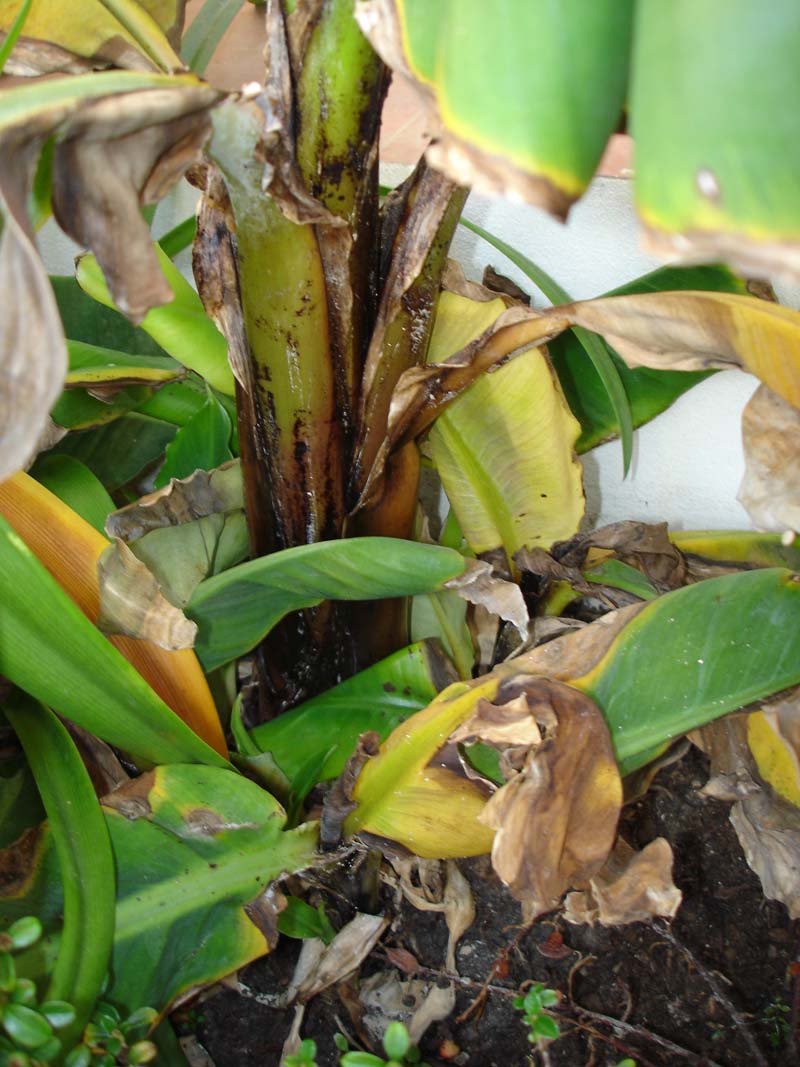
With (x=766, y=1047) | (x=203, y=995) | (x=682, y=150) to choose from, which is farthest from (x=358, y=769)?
(x=682, y=150)

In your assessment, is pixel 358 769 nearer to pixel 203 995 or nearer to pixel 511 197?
pixel 203 995

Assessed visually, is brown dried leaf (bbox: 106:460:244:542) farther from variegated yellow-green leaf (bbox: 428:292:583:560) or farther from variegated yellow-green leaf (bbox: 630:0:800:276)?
variegated yellow-green leaf (bbox: 630:0:800:276)

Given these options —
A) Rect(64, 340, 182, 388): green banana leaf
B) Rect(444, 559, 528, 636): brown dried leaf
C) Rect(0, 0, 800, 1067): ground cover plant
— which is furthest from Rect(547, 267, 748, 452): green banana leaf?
Rect(64, 340, 182, 388): green banana leaf

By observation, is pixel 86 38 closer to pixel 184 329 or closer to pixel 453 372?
pixel 184 329

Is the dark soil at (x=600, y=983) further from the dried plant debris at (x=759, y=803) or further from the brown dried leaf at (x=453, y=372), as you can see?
the brown dried leaf at (x=453, y=372)

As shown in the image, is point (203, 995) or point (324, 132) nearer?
point (324, 132)

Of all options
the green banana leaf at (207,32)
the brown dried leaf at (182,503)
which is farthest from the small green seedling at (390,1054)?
the green banana leaf at (207,32)
